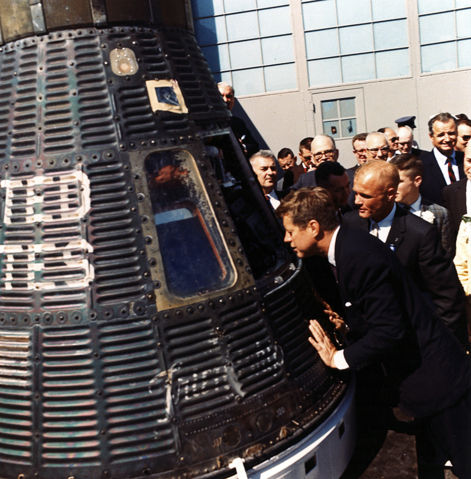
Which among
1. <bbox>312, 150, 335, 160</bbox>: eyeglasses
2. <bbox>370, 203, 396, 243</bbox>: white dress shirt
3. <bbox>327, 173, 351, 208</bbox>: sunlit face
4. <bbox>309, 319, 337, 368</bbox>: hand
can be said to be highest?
<bbox>312, 150, 335, 160</bbox>: eyeglasses

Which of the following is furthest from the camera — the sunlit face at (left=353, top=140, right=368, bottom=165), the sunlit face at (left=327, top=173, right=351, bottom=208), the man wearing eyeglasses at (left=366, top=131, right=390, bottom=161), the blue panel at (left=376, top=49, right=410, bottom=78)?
the blue panel at (left=376, top=49, right=410, bottom=78)

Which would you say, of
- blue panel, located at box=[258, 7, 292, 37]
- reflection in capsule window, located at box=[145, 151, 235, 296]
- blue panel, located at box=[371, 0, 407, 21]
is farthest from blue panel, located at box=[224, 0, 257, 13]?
reflection in capsule window, located at box=[145, 151, 235, 296]

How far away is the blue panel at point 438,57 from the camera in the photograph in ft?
42.9

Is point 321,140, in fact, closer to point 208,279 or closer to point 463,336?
point 463,336

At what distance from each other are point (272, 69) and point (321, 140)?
353 inches

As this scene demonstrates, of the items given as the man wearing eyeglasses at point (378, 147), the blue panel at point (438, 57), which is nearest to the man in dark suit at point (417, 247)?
the man wearing eyeglasses at point (378, 147)

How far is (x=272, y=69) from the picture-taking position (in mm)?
13609

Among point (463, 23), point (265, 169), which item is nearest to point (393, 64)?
point (463, 23)

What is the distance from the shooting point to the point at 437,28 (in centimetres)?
1295

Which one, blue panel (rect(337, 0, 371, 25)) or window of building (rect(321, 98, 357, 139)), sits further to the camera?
window of building (rect(321, 98, 357, 139))

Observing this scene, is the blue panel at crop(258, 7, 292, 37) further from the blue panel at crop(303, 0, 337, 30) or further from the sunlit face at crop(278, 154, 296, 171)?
the sunlit face at crop(278, 154, 296, 171)

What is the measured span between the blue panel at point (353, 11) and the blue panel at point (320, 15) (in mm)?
160

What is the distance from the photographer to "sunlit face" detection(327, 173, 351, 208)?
4.08 m

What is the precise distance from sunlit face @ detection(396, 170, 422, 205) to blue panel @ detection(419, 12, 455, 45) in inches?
418
